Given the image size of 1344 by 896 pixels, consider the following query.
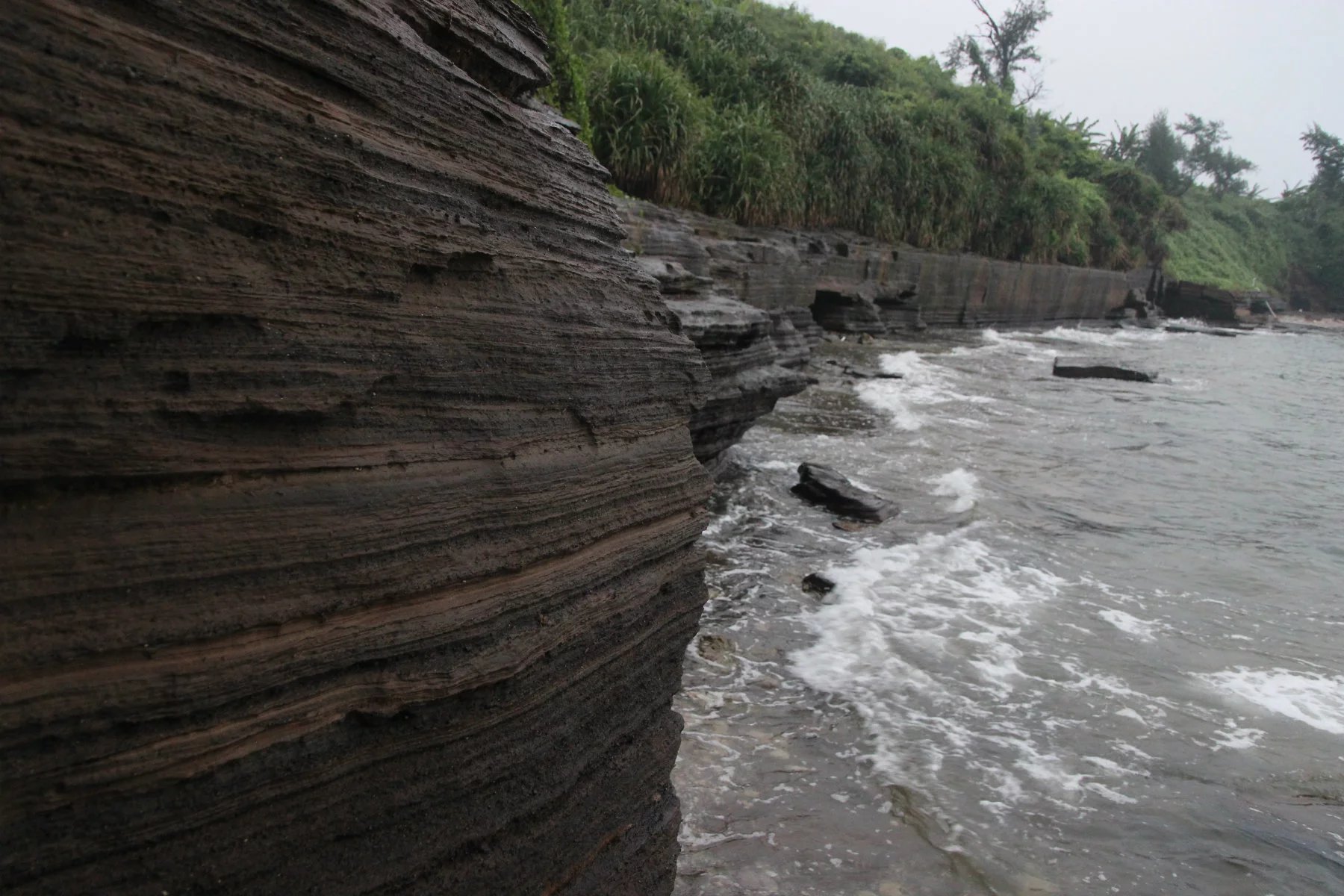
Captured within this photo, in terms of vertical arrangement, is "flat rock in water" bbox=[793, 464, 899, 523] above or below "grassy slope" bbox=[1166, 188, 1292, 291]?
below

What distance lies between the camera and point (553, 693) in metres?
2.28

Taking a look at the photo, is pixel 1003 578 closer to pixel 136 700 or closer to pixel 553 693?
pixel 553 693

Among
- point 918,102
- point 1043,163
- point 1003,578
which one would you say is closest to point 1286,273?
point 1043,163

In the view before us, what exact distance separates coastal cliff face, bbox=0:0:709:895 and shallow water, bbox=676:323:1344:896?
1.12m

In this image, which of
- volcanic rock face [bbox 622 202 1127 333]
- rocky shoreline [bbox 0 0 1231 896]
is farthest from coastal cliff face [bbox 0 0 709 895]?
volcanic rock face [bbox 622 202 1127 333]

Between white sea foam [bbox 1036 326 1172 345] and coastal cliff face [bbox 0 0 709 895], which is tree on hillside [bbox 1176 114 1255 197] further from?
coastal cliff face [bbox 0 0 709 895]

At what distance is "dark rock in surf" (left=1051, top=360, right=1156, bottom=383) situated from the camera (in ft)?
54.8

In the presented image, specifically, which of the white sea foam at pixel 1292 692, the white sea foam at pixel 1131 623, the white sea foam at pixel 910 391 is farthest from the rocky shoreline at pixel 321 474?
the white sea foam at pixel 910 391

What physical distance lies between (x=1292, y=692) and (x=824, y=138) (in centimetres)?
1869

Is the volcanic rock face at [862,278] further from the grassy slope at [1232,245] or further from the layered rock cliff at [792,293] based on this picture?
the grassy slope at [1232,245]

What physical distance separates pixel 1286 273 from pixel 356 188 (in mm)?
66047

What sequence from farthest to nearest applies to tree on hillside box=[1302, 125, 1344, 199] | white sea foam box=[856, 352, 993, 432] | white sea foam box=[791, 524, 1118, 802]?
1. tree on hillside box=[1302, 125, 1344, 199]
2. white sea foam box=[856, 352, 993, 432]
3. white sea foam box=[791, 524, 1118, 802]

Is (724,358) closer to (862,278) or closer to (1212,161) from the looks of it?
(862,278)

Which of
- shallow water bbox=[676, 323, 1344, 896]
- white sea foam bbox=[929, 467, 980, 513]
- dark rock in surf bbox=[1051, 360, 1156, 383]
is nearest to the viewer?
shallow water bbox=[676, 323, 1344, 896]
